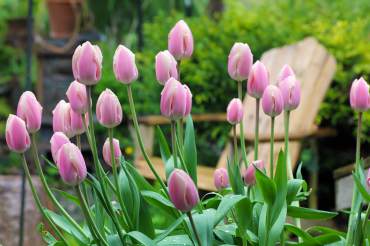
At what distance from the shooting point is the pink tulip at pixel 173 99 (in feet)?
3.21

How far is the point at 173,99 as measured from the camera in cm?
99

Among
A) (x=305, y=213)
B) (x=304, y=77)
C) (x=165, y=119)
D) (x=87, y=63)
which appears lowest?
(x=165, y=119)

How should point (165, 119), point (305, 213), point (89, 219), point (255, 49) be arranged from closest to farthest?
point (89, 219)
point (305, 213)
point (165, 119)
point (255, 49)

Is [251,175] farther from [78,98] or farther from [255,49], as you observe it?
[255,49]

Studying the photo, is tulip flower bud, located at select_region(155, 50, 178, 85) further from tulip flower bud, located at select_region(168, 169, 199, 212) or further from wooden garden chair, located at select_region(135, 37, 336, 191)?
wooden garden chair, located at select_region(135, 37, 336, 191)

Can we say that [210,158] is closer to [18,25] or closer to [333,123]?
[333,123]

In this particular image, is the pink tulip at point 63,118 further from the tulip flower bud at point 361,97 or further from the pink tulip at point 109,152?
the tulip flower bud at point 361,97

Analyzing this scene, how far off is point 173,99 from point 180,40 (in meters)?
0.18

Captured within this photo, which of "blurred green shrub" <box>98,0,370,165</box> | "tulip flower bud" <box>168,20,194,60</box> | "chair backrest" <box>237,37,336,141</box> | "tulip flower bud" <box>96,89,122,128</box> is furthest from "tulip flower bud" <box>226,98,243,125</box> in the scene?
"blurred green shrub" <box>98,0,370,165</box>

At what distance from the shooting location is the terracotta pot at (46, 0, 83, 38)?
6691 mm

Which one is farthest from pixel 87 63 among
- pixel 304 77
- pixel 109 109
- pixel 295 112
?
pixel 304 77

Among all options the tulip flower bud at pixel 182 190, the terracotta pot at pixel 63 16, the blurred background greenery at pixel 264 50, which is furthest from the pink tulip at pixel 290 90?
the terracotta pot at pixel 63 16

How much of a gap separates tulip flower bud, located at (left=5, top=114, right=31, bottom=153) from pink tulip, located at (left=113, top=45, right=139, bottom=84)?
0.15 meters

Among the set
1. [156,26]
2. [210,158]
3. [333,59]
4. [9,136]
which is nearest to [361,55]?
[333,59]
